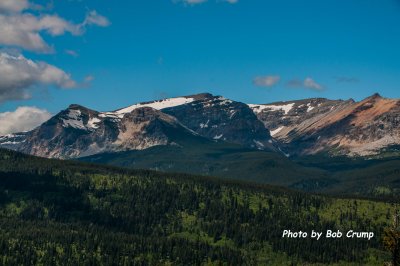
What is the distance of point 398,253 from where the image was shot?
82938 mm

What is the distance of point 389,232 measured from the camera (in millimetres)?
82000

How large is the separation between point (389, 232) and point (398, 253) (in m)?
3.28
